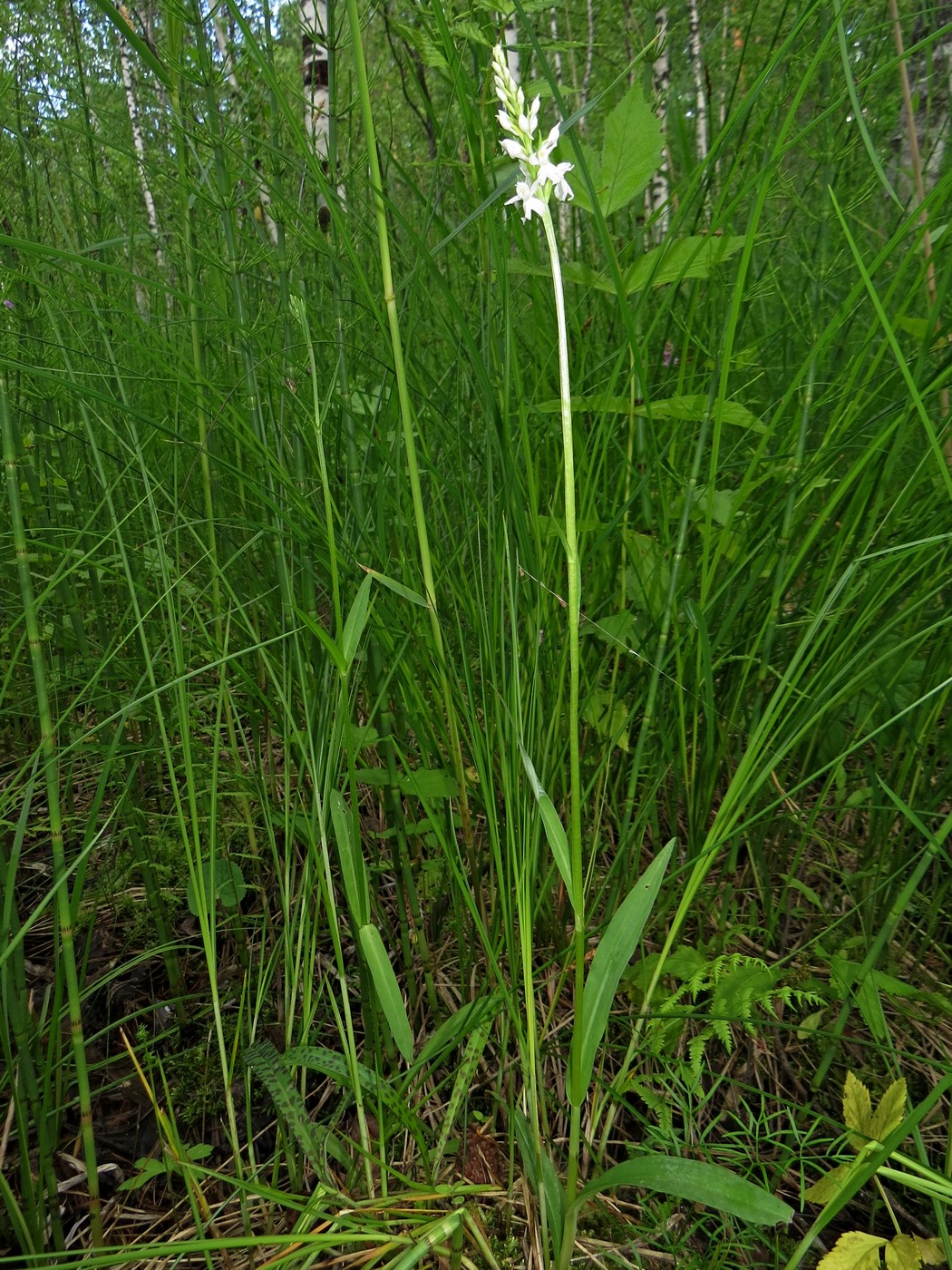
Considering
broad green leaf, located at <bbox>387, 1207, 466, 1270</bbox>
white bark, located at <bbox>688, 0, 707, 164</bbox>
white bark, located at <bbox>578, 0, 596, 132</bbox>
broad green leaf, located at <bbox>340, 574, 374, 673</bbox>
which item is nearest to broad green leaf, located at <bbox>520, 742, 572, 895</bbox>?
broad green leaf, located at <bbox>340, 574, 374, 673</bbox>

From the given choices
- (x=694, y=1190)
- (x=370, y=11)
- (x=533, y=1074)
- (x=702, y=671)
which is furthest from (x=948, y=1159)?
(x=370, y=11)

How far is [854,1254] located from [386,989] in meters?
0.49

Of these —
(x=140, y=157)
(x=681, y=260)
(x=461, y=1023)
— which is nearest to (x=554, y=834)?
(x=461, y=1023)

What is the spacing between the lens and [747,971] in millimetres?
899

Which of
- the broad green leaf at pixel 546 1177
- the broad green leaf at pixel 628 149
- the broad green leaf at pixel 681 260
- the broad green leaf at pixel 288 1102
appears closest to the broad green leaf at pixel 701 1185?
the broad green leaf at pixel 546 1177

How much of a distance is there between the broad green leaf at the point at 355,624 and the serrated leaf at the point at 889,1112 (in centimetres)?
65

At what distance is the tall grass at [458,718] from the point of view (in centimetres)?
81

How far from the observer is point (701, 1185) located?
0.66m

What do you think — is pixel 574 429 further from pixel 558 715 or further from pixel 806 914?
pixel 806 914

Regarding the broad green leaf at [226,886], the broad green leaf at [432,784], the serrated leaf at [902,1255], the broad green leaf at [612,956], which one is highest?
the broad green leaf at [432,784]

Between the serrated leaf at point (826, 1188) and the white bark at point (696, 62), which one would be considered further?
the white bark at point (696, 62)

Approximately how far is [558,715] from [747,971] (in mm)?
354

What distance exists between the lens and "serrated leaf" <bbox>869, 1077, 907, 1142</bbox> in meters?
0.76

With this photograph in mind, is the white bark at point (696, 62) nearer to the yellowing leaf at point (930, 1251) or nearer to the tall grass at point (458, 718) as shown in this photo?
the tall grass at point (458, 718)
